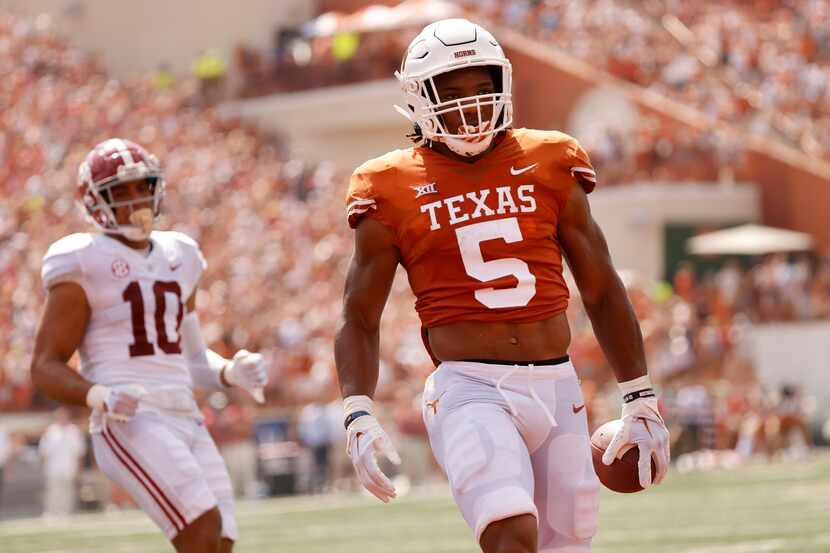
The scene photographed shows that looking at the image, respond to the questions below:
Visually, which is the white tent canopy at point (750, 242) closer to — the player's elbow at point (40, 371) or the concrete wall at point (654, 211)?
the concrete wall at point (654, 211)

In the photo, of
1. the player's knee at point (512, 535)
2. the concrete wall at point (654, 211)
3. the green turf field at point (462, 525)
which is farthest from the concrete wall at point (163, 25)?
the player's knee at point (512, 535)

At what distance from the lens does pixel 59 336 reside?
637 cm

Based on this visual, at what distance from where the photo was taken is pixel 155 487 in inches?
246

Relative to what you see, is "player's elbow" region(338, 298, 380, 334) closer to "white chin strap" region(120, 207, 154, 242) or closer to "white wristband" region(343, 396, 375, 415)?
"white wristband" region(343, 396, 375, 415)

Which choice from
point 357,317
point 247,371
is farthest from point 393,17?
point 357,317

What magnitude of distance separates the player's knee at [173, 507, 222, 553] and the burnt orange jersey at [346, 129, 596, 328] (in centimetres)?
146

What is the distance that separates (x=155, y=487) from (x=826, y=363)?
1600cm

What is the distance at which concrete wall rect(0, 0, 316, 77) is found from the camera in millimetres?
33156

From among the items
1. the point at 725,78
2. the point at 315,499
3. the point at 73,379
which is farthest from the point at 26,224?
the point at 73,379

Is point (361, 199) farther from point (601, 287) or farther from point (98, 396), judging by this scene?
point (98, 396)

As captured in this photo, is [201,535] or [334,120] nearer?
[201,535]

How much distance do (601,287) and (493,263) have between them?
354 millimetres

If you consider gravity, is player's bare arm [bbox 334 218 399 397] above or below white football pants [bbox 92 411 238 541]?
above

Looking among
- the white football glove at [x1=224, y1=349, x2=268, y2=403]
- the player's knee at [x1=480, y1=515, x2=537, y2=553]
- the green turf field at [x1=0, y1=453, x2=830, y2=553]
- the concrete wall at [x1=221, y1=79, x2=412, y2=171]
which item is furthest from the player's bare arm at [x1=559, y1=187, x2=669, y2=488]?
the concrete wall at [x1=221, y1=79, x2=412, y2=171]
